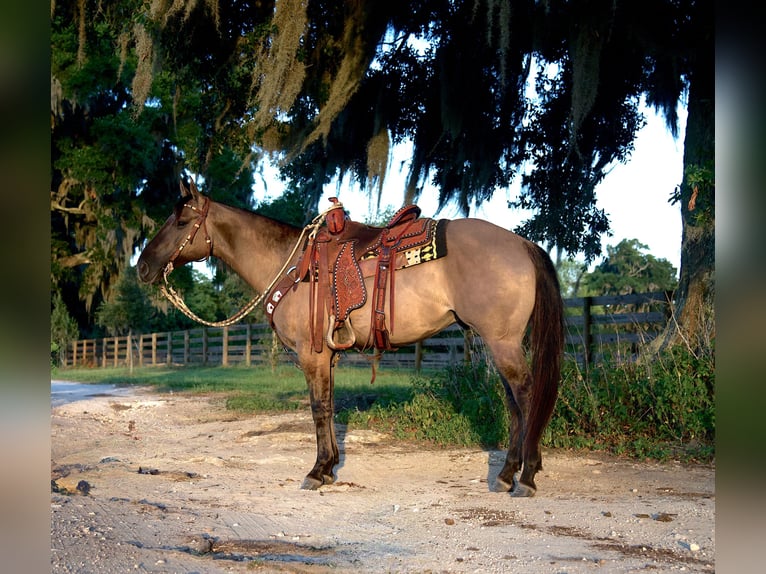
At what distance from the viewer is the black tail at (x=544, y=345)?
16.1ft

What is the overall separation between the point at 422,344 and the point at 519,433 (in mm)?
11371

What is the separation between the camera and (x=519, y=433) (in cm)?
521

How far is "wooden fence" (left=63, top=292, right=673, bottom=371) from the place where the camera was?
855 centimetres

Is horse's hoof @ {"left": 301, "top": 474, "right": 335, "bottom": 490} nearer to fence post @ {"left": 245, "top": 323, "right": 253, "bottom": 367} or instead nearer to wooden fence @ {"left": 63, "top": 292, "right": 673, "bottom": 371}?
wooden fence @ {"left": 63, "top": 292, "right": 673, "bottom": 371}

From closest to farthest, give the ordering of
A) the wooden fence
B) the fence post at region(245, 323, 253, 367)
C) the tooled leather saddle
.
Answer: the tooled leather saddle < the wooden fence < the fence post at region(245, 323, 253, 367)

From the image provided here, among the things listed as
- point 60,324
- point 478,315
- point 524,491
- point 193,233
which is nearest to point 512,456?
point 524,491

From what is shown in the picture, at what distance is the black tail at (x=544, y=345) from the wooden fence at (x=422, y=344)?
1.53 metres

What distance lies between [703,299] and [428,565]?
4.84 m

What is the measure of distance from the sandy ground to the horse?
419 millimetres

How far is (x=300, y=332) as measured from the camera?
5.57 metres

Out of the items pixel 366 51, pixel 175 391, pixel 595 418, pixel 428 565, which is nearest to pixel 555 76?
pixel 366 51

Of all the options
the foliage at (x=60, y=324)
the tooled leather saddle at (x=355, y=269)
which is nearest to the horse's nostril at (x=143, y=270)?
the tooled leather saddle at (x=355, y=269)

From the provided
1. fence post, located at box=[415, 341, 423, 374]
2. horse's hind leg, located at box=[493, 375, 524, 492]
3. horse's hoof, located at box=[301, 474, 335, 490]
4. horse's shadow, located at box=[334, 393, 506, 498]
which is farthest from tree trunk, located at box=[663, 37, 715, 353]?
fence post, located at box=[415, 341, 423, 374]
